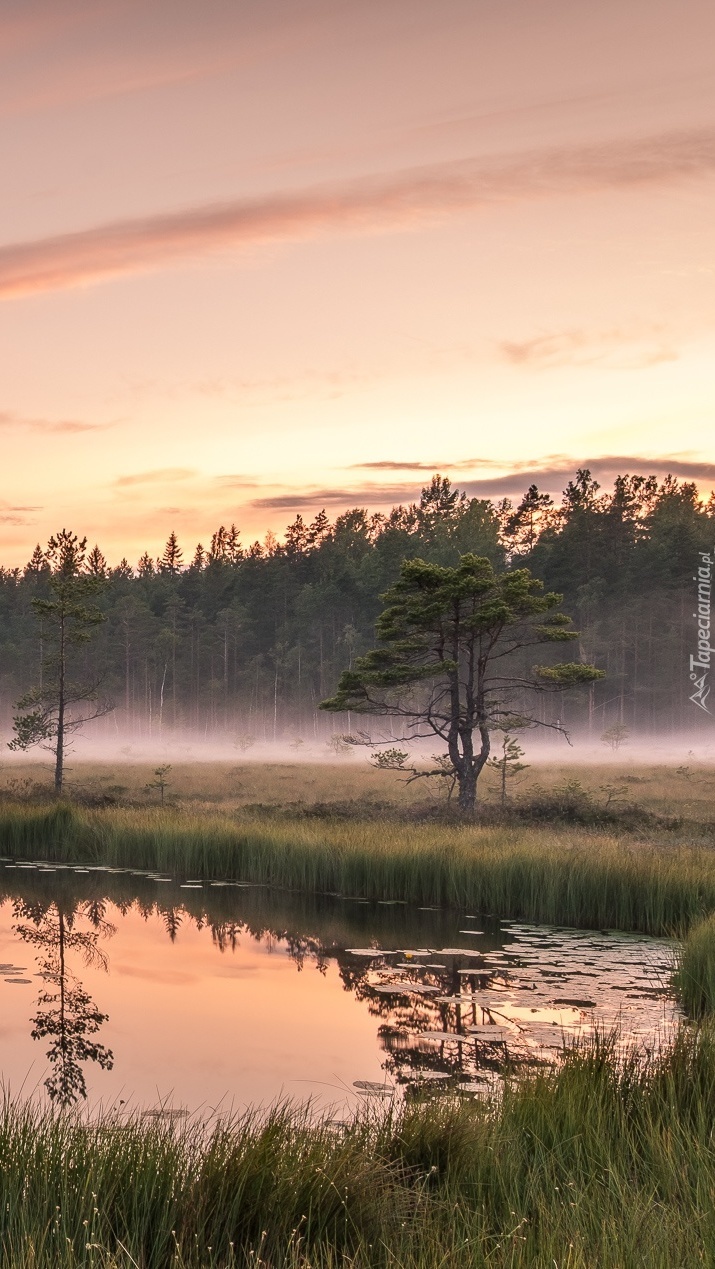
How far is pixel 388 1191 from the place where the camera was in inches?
238

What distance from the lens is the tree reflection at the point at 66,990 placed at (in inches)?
401

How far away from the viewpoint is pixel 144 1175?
575cm

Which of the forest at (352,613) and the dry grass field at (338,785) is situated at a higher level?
the forest at (352,613)

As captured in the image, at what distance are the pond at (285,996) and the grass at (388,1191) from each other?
2265 millimetres

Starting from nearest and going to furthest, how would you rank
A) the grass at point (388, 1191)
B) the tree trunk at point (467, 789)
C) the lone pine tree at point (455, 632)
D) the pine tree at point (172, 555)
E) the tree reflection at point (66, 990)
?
the grass at point (388, 1191) → the tree reflection at point (66, 990) → the lone pine tree at point (455, 632) → the tree trunk at point (467, 789) → the pine tree at point (172, 555)

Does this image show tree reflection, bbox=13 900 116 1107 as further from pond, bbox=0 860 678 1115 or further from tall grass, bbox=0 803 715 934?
tall grass, bbox=0 803 715 934

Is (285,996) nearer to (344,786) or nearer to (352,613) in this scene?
(344,786)

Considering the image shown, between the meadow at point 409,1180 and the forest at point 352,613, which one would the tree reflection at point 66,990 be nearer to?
the meadow at point 409,1180

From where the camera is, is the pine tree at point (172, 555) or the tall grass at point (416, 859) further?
the pine tree at point (172, 555)

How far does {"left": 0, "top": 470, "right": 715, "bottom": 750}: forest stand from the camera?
8388cm

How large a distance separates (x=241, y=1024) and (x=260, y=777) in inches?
1489

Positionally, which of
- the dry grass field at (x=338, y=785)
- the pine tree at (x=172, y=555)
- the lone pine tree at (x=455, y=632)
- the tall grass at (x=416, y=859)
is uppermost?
the pine tree at (x=172, y=555)

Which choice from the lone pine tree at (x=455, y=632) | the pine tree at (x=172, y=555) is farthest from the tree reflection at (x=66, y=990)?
the pine tree at (x=172, y=555)

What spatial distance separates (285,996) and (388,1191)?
768 centimetres
